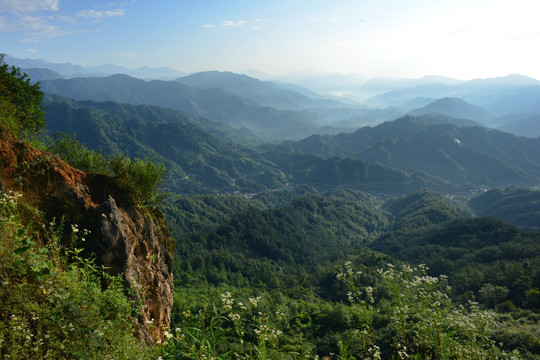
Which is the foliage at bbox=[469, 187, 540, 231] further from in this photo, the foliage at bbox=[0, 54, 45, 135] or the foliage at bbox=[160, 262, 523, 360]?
the foliage at bbox=[0, 54, 45, 135]

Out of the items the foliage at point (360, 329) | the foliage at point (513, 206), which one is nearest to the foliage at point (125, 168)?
the foliage at point (360, 329)

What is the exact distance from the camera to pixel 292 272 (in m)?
76.1

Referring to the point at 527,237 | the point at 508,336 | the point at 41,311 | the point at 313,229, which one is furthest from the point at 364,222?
the point at 41,311

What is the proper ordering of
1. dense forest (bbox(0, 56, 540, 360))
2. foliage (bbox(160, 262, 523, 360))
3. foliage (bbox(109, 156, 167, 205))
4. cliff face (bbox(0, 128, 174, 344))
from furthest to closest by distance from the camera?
foliage (bbox(109, 156, 167, 205))
cliff face (bbox(0, 128, 174, 344))
foliage (bbox(160, 262, 523, 360))
dense forest (bbox(0, 56, 540, 360))

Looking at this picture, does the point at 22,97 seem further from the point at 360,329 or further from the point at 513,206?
the point at 513,206

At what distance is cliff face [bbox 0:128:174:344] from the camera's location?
6949 mm

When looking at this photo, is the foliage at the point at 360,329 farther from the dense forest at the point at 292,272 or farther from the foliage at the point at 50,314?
the foliage at the point at 50,314

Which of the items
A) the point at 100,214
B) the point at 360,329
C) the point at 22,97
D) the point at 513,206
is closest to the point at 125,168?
the point at 100,214

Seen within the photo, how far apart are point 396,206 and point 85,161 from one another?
512 feet

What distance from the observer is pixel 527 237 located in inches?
2324

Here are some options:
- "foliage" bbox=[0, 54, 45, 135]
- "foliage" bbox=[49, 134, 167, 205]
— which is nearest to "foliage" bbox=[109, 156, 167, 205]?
"foliage" bbox=[49, 134, 167, 205]

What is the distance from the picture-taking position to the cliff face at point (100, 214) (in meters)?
6.95

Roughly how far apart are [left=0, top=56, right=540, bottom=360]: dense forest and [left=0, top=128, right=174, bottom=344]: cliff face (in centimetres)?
50

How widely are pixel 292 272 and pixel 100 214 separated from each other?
73.5 metres
